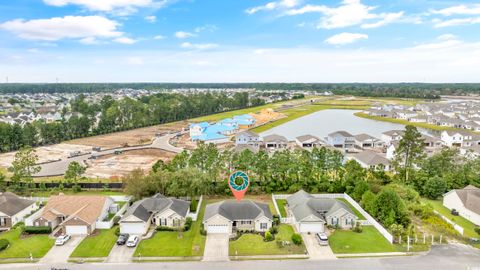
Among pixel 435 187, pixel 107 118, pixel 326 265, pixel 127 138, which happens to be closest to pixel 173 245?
pixel 326 265

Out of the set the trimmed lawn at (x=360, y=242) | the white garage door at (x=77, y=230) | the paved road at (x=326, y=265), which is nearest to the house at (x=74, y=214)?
the white garage door at (x=77, y=230)

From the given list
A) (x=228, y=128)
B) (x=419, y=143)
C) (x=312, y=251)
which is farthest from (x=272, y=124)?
(x=312, y=251)

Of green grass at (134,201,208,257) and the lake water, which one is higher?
the lake water

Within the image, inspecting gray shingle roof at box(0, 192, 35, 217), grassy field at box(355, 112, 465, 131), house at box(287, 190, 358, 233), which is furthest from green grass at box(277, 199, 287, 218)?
grassy field at box(355, 112, 465, 131)

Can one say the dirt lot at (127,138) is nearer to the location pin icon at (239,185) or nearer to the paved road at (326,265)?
the location pin icon at (239,185)

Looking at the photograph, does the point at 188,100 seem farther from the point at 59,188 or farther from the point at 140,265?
the point at 140,265

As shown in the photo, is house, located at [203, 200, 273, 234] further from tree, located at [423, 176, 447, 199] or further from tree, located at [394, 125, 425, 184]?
tree, located at [394, 125, 425, 184]
